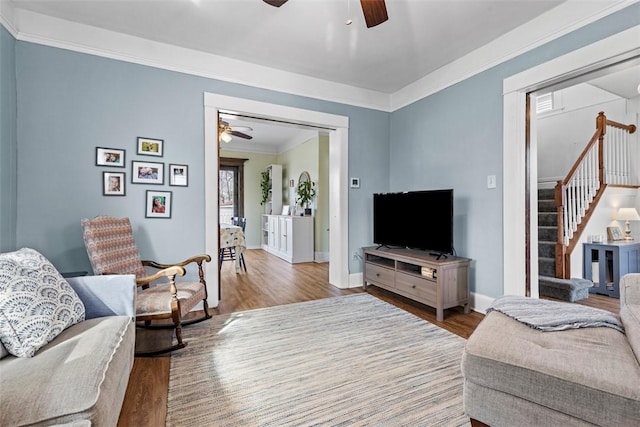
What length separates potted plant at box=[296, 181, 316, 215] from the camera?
6203 mm

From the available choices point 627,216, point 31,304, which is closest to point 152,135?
point 31,304

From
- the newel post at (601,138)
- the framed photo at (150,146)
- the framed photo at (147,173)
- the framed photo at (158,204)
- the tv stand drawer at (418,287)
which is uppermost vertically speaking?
the newel post at (601,138)

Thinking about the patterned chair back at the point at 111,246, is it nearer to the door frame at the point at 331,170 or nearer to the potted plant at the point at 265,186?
the door frame at the point at 331,170

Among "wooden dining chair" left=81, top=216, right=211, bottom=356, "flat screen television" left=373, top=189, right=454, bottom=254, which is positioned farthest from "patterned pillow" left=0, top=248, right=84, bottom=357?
"flat screen television" left=373, top=189, right=454, bottom=254

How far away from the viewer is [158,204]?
9.77 ft

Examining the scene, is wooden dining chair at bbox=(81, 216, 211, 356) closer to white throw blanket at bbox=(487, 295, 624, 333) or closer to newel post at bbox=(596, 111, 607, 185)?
white throw blanket at bbox=(487, 295, 624, 333)

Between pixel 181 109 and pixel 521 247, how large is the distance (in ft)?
11.8

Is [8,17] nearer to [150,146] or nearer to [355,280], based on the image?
[150,146]

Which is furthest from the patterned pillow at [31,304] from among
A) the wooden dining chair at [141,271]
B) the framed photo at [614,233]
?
the framed photo at [614,233]

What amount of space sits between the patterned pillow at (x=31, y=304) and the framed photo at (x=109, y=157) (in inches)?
54.2

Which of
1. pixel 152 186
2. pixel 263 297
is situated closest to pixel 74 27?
pixel 152 186

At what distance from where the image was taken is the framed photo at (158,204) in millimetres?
A: 2943

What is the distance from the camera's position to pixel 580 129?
17.3ft

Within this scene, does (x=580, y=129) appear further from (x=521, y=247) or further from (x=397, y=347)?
(x=397, y=347)
